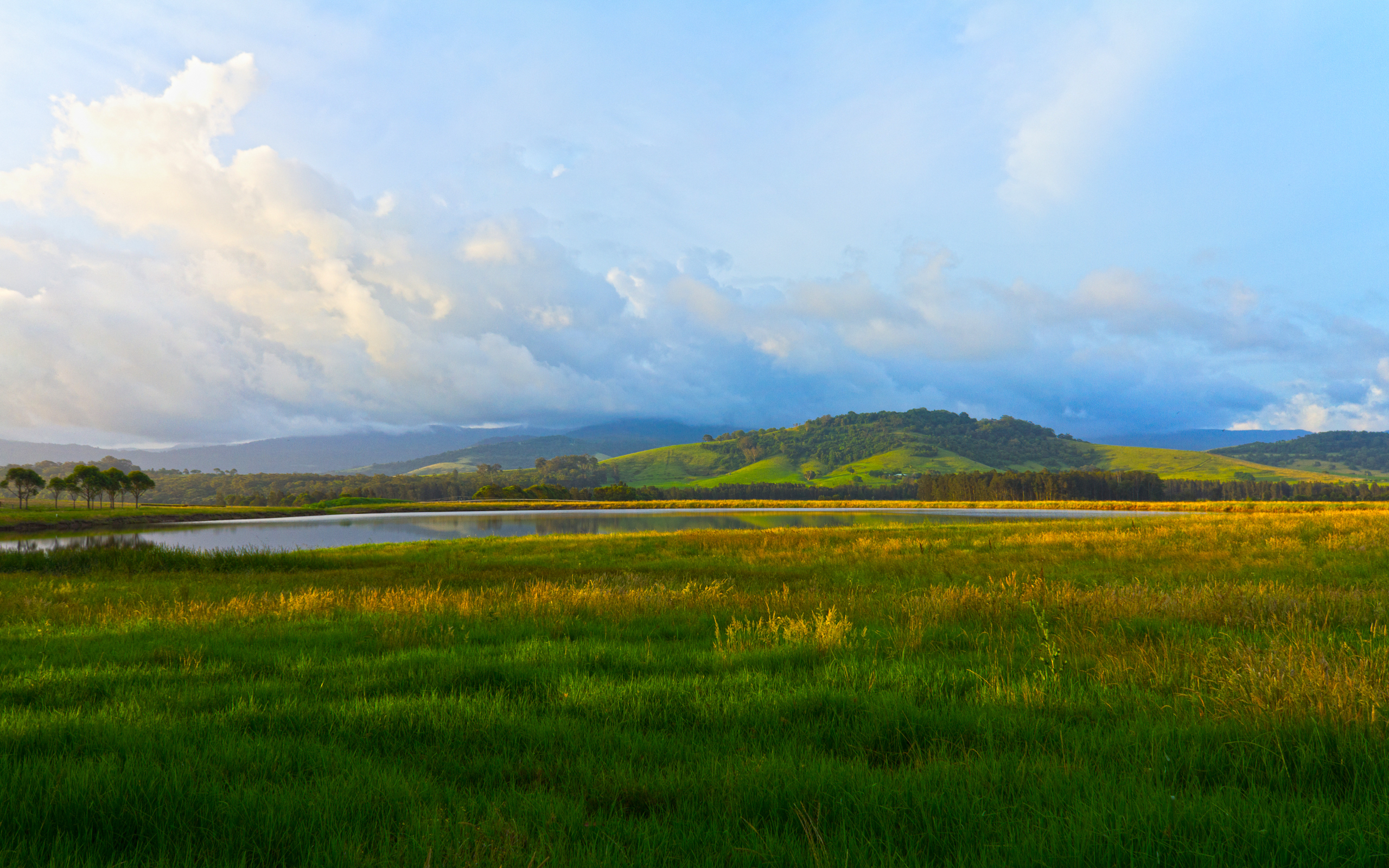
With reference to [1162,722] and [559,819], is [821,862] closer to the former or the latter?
[559,819]

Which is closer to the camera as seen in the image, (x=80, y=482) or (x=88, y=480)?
(x=88, y=480)

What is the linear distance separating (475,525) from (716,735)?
93.6 meters

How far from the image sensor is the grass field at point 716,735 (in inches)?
123

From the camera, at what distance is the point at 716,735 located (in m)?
4.81

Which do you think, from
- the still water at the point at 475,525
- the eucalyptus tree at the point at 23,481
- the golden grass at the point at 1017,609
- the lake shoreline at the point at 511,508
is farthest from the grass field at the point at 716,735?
the eucalyptus tree at the point at 23,481

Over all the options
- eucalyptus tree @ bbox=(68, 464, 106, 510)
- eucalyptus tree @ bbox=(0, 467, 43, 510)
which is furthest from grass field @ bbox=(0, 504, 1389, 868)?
eucalyptus tree @ bbox=(68, 464, 106, 510)

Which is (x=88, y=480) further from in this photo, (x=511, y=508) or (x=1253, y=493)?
(x=1253, y=493)

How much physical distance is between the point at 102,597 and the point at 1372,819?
22342 millimetres

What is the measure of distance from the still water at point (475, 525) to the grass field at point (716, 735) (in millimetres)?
38568

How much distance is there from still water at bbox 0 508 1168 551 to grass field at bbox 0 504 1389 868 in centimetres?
3857

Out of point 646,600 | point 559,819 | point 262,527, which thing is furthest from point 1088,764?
point 262,527

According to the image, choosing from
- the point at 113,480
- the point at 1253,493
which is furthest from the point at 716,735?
the point at 1253,493

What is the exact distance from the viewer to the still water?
197ft

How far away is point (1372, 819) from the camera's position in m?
3.15
